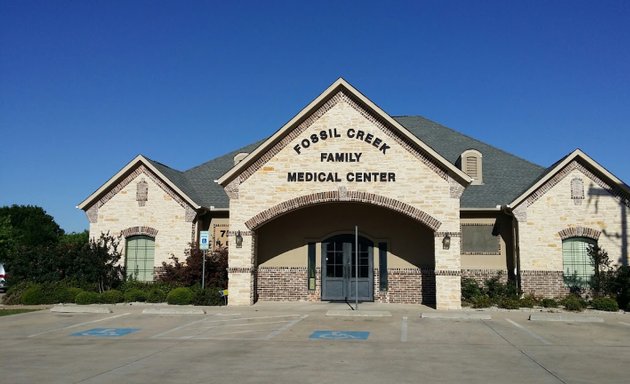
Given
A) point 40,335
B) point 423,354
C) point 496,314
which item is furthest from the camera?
point 496,314

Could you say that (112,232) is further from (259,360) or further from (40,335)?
(259,360)

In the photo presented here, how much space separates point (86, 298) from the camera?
21.3 meters

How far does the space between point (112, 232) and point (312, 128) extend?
33.7ft

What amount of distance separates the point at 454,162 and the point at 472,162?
3.82 feet

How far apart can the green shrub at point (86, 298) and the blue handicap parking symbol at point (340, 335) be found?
35.2 feet

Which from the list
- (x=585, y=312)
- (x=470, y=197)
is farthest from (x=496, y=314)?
(x=470, y=197)

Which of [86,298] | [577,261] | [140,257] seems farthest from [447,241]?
[86,298]

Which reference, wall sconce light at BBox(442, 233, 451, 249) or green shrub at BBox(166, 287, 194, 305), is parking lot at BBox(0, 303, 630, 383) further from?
wall sconce light at BBox(442, 233, 451, 249)

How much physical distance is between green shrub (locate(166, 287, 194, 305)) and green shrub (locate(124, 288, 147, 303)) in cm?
186

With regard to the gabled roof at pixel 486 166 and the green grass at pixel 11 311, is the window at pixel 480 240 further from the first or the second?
the green grass at pixel 11 311

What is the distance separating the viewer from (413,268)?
Result: 74.9ft

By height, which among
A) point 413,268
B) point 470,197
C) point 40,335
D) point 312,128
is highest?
point 312,128

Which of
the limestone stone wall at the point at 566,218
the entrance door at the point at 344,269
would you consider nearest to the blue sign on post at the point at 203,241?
the entrance door at the point at 344,269

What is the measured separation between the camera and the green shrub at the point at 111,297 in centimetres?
2169
